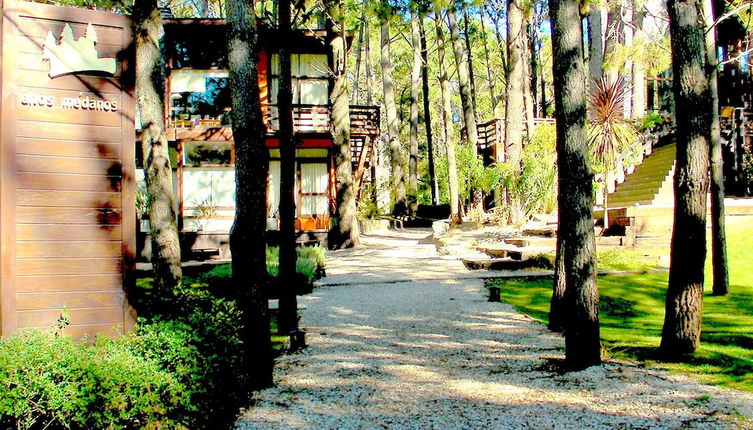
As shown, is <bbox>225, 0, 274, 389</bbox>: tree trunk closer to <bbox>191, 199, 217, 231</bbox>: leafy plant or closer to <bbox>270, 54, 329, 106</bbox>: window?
<bbox>191, 199, 217, 231</bbox>: leafy plant

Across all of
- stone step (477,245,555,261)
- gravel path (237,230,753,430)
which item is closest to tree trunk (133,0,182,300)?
gravel path (237,230,753,430)

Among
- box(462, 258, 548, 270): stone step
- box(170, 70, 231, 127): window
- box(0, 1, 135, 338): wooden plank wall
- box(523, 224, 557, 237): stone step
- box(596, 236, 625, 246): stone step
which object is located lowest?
box(462, 258, 548, 270): stone step

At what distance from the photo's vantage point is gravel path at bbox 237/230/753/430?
469cm

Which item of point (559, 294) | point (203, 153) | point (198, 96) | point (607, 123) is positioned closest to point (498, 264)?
point (607, 123)

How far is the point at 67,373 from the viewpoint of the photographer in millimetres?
3406

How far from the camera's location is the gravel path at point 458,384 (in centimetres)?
469

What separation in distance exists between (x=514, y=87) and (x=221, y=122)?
999 cm

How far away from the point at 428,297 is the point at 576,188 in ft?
15.9

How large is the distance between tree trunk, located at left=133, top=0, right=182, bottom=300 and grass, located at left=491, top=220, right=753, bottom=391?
520 centimetres

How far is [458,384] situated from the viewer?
5.73 m

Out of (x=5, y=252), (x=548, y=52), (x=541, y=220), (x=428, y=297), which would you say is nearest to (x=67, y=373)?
(x=5, y=252)

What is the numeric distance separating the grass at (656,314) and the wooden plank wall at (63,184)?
501 cm

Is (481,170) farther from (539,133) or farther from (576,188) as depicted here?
(576,188)

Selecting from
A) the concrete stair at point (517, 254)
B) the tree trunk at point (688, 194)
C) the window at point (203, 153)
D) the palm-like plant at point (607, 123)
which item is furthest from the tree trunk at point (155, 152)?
the window at point (203, 153)
